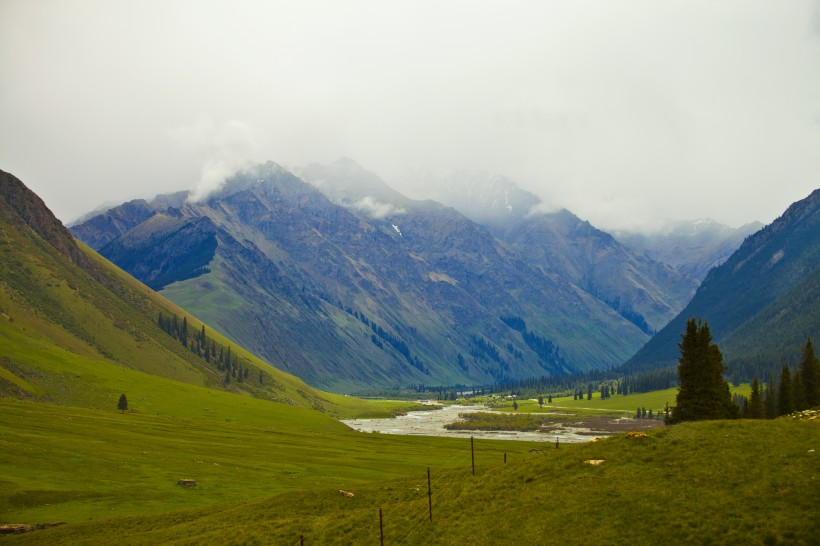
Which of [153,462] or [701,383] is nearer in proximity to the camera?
[701,383]

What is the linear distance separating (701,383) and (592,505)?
131 ft

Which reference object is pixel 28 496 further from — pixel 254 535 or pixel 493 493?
pixel 493 493

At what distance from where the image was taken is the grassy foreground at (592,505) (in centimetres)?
3531

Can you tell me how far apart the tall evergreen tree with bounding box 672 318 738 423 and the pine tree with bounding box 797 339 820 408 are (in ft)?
110

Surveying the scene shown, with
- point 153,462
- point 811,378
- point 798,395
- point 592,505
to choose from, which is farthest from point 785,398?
point 153,462

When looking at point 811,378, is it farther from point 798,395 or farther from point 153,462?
point 153,462

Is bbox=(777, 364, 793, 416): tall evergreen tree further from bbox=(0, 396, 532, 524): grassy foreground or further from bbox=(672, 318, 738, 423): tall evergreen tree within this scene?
bbox=(0, 396, 532, 524): grassy foreground

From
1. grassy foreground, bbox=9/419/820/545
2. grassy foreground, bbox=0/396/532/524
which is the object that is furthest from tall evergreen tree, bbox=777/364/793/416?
grassy foreground, bbox=9/419/820/545

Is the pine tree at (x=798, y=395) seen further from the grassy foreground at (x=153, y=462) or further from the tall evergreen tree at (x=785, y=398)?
the grassy foreground at (x=153, y=462)

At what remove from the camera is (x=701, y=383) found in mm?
73688

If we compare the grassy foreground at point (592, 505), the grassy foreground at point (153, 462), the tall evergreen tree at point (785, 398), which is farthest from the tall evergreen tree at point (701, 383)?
the grassy foreground at point (153, 462)

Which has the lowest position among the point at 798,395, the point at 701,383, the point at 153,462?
Answer: the point at 153,462

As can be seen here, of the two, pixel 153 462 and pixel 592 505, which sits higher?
pixel 592 505

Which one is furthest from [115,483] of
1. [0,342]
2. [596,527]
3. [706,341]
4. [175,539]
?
[0,342]
